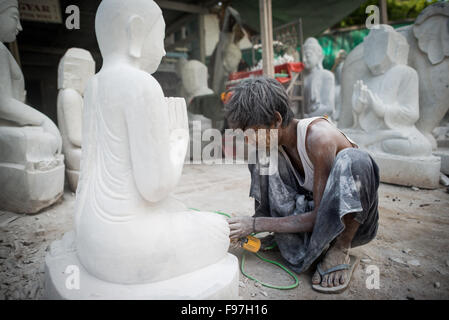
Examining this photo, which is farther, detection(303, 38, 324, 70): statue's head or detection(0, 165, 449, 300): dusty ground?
detection(303, 38, 324, 70): statue's head

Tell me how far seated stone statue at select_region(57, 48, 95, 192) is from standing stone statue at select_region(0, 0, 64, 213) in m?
0.40

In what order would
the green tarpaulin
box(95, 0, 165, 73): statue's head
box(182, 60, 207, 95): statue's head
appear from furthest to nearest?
box(182, 60, 207, 95): statue's head < the green tarpaulin < box(95, 0, 165, 73): statue's head

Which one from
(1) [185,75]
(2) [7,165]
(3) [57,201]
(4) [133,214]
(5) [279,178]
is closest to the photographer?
(4) [133,214]

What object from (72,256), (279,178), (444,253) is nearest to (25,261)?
(72,256)

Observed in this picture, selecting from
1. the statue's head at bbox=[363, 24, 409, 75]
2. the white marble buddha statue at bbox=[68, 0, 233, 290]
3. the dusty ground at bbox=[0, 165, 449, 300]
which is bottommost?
the dusty ground at bbox=[0, 165, 449, 300]

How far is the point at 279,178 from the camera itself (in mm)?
1803

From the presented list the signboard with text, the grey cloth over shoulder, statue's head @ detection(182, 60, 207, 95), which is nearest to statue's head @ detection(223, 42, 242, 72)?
statue's head @ detection(182, 60, 207, 95)

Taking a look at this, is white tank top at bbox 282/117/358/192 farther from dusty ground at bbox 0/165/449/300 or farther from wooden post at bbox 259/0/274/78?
wooden post at bbox 259/0/274/78

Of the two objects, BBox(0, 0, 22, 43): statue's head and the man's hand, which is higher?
BBox(0, 0, 22, 43): statue's head

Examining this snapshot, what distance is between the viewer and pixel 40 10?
503cm

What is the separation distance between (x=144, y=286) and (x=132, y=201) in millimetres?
357

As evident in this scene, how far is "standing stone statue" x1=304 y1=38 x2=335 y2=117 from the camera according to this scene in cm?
583

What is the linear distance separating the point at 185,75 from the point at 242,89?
538 cm
